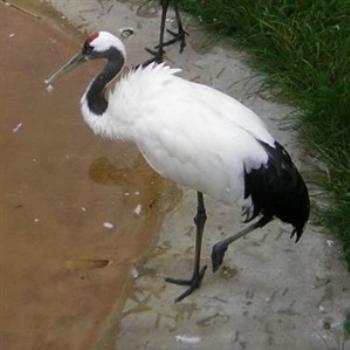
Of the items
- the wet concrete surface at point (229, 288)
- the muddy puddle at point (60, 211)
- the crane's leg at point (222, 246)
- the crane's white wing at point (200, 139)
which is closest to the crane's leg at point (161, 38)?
the muddy puddle at point (60, 211)

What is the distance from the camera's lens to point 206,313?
14.4 ft

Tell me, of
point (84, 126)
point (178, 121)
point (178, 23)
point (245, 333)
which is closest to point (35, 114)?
point (84, 126)

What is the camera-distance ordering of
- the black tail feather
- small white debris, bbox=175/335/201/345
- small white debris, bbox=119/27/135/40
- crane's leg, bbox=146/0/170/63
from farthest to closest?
small white debris, bbox=119/27/135/40 → crane's leg, bbox=146/0/170/63 → small white debris, bbox=175/335/201/345 → the black tail feather

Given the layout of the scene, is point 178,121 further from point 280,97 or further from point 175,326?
point 280,97

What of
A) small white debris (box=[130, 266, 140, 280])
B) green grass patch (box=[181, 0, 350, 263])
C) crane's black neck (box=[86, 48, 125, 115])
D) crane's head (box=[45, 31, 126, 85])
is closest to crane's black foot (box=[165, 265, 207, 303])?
small white debris (box=[130, 266, 140, 280])

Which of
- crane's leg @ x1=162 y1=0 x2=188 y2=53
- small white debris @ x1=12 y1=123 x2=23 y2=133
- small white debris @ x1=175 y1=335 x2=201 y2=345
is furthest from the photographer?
crane's leg @ x1=162 y1=0 x2=188 y2=53

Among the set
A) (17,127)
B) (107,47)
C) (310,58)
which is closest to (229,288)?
(107,47)

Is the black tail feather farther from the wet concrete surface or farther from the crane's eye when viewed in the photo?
the crane's eye

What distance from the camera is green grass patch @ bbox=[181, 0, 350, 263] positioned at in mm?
5105

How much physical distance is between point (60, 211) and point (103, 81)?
712mm

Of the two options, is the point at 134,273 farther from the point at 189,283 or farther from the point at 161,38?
the point at 161,38

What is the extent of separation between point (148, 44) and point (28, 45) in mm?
716

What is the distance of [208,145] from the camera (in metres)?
4.14

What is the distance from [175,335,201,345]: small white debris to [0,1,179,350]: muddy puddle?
0.32 metres
